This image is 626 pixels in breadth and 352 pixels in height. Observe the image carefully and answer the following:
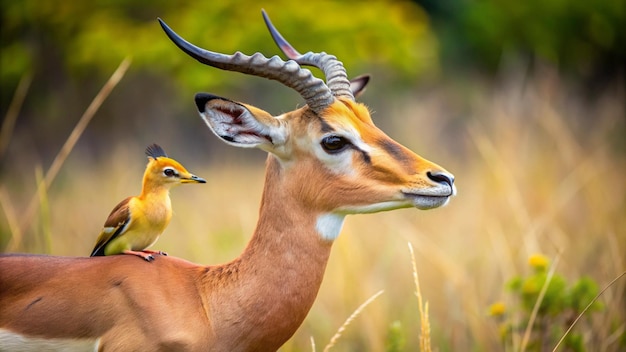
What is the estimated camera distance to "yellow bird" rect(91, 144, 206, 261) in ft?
10.5

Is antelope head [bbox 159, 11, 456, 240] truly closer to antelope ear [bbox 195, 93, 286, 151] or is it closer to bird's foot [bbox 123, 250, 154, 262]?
antelope ear [bbox 195, 93, 286, 151]

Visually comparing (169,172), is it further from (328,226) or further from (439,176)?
(439,176)

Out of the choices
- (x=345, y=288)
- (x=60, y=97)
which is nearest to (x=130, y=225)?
(x=345, y=288)

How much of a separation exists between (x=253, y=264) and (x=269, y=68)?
36.8 inches

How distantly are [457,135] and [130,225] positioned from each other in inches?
605

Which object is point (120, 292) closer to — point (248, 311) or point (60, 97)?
point (248, 311)

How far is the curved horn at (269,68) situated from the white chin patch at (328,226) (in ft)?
1.77

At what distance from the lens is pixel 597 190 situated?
8547mm

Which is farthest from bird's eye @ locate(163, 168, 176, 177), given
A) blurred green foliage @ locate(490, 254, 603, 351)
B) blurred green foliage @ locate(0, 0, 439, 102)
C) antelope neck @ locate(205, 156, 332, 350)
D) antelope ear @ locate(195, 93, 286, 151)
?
blurred green foliage @ locate(0, 0, 439, 102)

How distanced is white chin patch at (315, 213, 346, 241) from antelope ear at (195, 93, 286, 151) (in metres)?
0.43

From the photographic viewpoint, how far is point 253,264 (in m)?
3.42

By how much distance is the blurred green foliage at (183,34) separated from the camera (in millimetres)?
15742

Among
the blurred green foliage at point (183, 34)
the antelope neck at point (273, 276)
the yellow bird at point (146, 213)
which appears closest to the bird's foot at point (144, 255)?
the yellow bird at point (146, 213)

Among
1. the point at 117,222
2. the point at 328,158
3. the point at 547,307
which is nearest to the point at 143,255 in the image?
the point at 117,222
